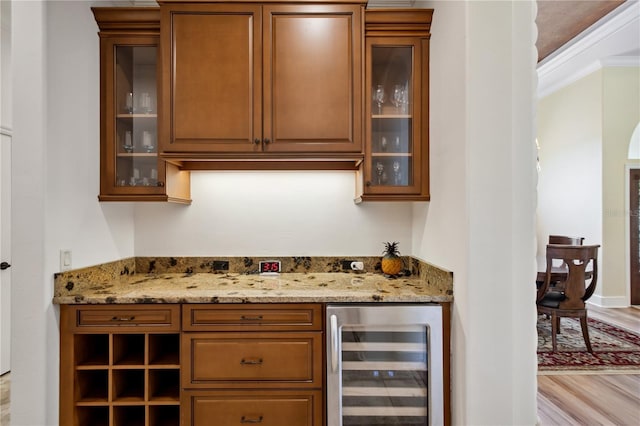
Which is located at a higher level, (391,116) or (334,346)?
(391,116)

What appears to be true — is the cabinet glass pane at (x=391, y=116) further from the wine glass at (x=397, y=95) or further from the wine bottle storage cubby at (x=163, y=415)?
the wine bottle storage cubby at (x=163, y=415)

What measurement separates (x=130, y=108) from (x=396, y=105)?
1.60 meters

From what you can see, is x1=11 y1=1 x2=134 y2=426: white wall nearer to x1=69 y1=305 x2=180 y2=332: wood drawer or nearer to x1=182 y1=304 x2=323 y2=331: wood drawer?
x1=69 y1=305 x2=180 y2=332: wood drawer

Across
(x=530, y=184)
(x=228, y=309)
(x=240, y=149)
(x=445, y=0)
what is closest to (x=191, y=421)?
(x=228, y=309)

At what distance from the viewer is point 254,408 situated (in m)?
1.85

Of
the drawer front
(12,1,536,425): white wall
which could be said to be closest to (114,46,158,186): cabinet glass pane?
(12,1,536,425): white wall

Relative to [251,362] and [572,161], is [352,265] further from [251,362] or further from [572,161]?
[572,161]

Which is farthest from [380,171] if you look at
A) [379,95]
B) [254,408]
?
[254,408]

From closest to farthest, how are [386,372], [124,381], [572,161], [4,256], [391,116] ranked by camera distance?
[386,372] → [124,381] → [391,116] → [4,256] → [572,161]

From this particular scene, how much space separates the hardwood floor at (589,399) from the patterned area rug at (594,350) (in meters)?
0.15

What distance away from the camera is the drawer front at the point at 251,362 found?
184 cm

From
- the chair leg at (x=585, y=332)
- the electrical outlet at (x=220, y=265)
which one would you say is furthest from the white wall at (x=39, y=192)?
the chair leg at (x=585, y=332)

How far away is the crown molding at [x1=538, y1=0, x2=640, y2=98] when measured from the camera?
3.87 metres

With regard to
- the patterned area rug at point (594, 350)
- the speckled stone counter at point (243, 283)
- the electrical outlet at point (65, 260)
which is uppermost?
the electrical outlet at point (65, 260)
